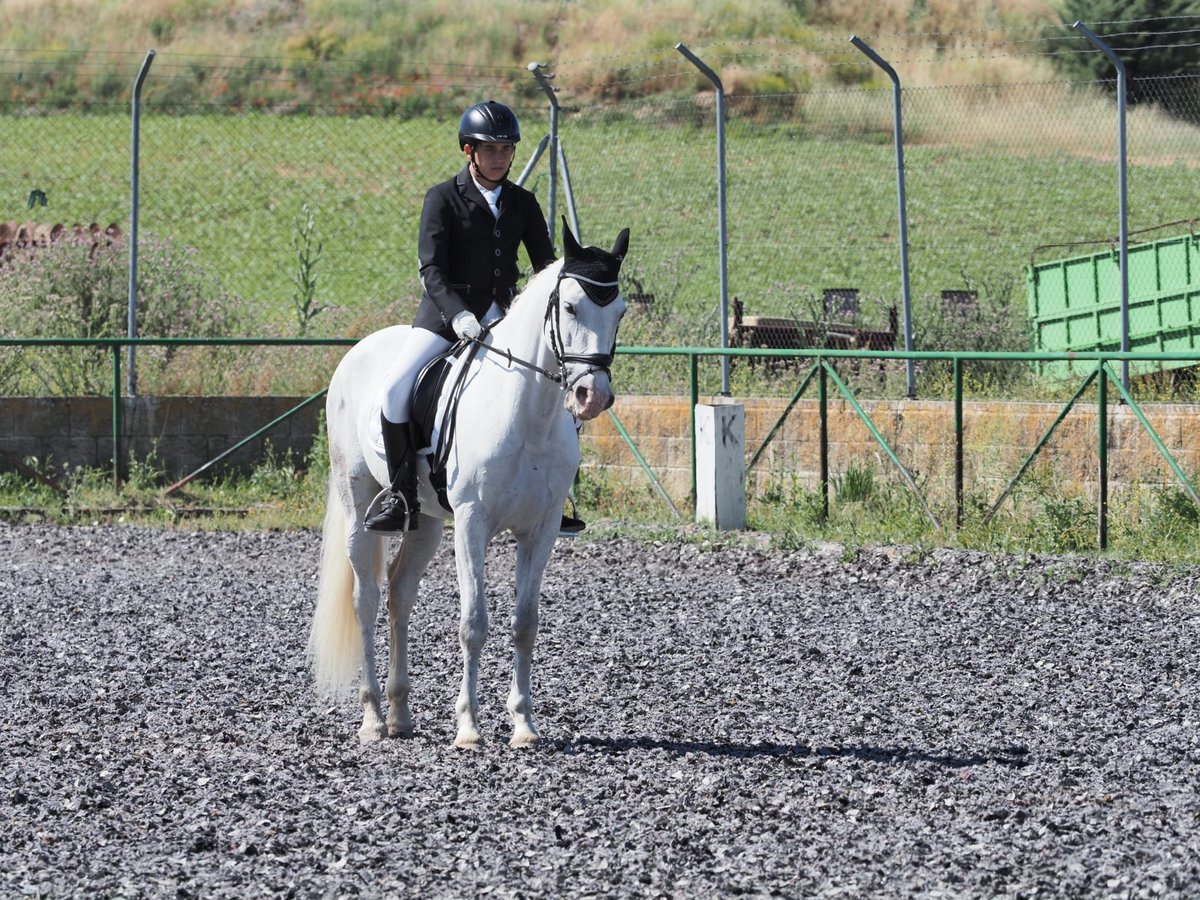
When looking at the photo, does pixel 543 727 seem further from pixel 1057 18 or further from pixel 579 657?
pixel 1057 18

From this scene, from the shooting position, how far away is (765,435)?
14.5 metres

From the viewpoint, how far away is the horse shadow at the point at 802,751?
6.73 metres

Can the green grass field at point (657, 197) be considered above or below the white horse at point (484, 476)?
above

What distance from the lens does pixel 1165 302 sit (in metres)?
16.6

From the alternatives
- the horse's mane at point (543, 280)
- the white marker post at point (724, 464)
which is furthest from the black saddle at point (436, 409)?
the white marker post at point (724, 464)

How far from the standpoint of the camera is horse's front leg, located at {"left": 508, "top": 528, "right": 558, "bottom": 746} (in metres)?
7.20

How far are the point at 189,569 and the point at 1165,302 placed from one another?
983 cm

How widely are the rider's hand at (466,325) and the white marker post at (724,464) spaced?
671 centimetres

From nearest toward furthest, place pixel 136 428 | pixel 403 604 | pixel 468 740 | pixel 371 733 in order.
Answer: pixel 468 740, pixel 371 733, pixel 403 604, pixel 136 428

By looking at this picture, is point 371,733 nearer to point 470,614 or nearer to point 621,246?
point 470,614

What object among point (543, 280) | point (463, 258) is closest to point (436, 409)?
point (463, 258)

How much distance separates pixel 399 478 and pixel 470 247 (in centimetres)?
109

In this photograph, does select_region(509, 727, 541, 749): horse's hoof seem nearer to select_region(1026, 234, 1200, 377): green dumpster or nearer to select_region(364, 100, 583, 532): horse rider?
select_region(364, 100, 583, 532): horse rider

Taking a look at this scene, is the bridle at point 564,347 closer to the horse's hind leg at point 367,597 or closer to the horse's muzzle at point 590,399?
the horse's muzzle at point 590,399
